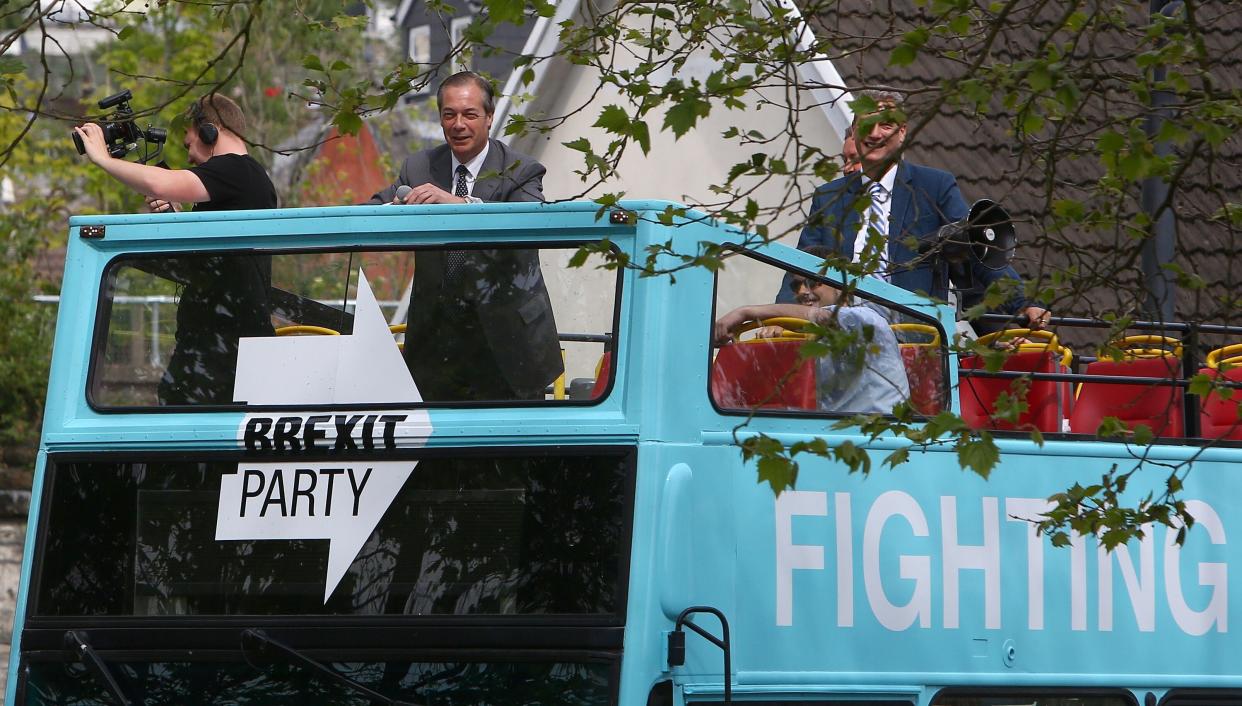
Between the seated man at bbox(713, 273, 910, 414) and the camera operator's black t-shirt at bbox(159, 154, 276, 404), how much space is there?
60.6 inches

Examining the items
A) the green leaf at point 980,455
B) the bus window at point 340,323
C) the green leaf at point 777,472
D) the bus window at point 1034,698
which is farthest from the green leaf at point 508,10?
the bus window at point 1034,698

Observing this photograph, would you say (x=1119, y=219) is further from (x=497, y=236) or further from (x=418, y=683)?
(x=418, y=683)

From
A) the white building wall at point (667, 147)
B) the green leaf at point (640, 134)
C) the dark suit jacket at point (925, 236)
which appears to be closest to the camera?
the green leaf at point (640, 134)

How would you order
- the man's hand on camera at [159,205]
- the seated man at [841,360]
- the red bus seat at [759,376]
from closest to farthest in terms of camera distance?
the red bus seat at [759,376] → the seated man at [841,360] → the man's hand on camera at [159,205]

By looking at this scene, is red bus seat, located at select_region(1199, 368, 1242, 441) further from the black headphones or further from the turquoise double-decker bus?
the black headphones

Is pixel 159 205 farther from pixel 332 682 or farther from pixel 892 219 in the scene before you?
pixel 892 219

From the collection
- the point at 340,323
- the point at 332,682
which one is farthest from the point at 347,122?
the point at 332,682

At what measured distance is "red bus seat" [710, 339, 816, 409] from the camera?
560 centimetres

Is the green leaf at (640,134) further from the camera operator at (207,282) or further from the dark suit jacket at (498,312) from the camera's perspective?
the camera operator at (207,282)

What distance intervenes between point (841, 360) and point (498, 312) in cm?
109

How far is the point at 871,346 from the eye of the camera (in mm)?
4734

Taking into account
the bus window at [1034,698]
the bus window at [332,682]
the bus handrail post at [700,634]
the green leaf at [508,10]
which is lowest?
the bus window at [332,682]

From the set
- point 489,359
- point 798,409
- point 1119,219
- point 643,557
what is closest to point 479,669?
point 643,557

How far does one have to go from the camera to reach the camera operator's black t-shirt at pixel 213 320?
19.1 feet
